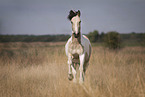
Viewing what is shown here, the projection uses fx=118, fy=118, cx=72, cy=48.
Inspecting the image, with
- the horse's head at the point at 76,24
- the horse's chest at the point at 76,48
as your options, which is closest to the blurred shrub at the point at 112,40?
the horse's chest at the point at 76,48

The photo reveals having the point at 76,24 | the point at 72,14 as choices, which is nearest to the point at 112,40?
the point at 72,14

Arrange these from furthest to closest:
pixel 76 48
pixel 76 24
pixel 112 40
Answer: pixel 112 40 < pixel 76 48 < pixel 76 24

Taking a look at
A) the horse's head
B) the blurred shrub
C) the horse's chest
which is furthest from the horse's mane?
the blurred shrub

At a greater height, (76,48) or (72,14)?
(72,14)

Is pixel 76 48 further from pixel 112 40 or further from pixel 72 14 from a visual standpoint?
pixel 112 40

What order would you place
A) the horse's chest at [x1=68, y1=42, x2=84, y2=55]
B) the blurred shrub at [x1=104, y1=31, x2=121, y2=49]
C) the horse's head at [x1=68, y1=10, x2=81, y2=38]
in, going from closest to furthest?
1. the horse's head at [x1=68, y1=10, x2=81, y2=38]
2. the horse's chest at [x1=68, y1=42, x2=84, y2=55]
3. the blurred shrub at [x1=104, y1=31, x2=121, y2=49]

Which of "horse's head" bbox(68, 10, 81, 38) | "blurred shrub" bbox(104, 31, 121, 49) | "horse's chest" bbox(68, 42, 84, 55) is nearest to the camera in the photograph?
"horse's head" bbox(68, 10, 81, 38)

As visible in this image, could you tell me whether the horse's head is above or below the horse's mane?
below

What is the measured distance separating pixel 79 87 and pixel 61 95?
1.70ft

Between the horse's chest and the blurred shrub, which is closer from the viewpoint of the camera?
the horse's chest

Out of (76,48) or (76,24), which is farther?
(76,48)

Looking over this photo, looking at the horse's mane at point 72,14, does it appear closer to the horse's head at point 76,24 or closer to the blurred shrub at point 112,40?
the horse's head at point 76,24

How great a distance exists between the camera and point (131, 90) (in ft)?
9.42

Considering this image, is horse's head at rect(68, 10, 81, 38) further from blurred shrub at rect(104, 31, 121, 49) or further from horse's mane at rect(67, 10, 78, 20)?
blurred shrub at rect(104, 31, 121, 49)
